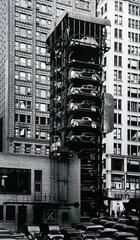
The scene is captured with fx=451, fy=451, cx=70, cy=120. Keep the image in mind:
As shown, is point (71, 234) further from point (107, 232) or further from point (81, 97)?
point (81, 97)

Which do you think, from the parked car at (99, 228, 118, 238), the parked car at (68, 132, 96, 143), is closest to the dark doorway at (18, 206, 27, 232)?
the parked car at (99, 228, 118, 238)

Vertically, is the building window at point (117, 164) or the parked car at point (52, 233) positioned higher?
the building window at point (117, 164)

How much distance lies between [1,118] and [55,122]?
26371mm

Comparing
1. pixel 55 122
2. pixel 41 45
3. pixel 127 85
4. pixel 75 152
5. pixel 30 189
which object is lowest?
pixel 30 189

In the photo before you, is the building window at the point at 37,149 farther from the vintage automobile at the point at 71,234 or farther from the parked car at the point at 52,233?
the vintage automobile at the point at 71,234

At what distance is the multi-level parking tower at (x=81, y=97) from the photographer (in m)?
77.1

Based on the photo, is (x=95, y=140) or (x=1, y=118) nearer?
(x=95, y=140)

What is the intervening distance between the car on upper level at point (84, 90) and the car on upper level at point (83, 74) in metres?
1.60

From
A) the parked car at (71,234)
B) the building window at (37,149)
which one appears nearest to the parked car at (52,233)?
the parked car at (71,234)

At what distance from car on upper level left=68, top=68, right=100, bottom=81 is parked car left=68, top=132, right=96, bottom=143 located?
987 cm

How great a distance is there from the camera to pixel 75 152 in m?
77.8

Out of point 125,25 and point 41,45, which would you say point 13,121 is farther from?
point 125,25

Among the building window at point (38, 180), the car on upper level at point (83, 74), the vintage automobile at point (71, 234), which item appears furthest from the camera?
the car on upper level at point (83, 74)

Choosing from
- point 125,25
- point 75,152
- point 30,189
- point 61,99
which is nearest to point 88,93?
point 61,99
